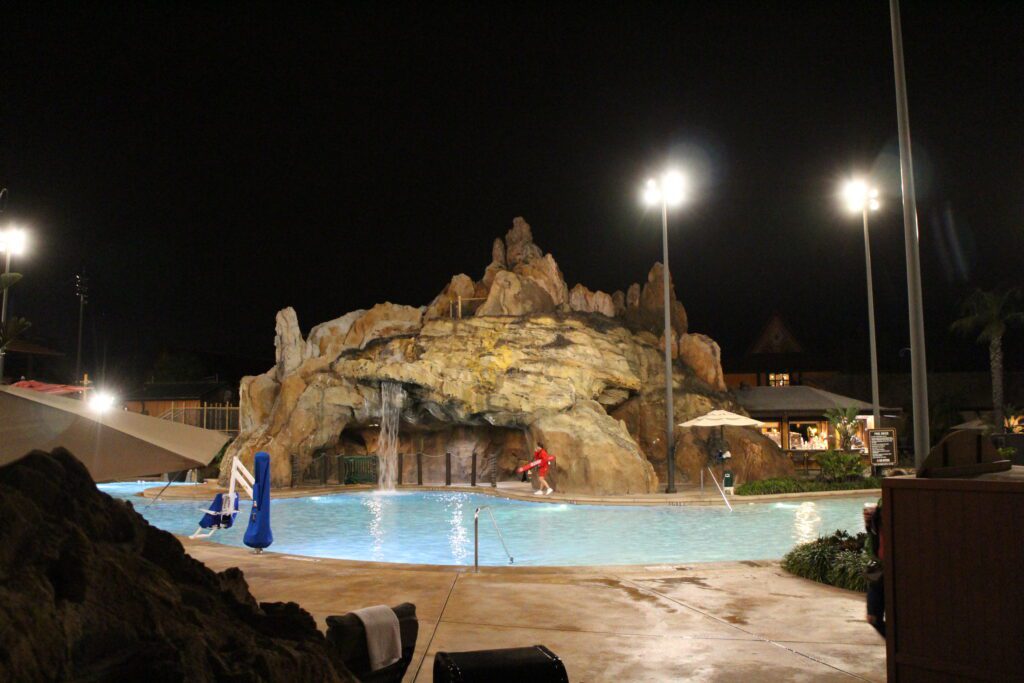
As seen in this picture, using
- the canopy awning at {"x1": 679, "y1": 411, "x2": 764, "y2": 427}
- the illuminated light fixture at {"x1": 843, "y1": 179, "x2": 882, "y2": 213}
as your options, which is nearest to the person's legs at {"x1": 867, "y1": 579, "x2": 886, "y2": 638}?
the canopy awning at {"x1": 679, "y1": 411, "x2": 764, "y2": 427}

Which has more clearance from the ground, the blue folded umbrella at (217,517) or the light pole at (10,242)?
the light pole at (10,242)

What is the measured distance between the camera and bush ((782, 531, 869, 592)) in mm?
9391

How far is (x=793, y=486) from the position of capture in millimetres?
23609

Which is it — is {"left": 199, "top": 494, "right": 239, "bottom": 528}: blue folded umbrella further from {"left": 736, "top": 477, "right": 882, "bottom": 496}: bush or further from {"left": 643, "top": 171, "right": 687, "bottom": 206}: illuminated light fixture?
{"left": 643, "top": 171, "right": 687, "bottom": 206}: illuminated light fixture

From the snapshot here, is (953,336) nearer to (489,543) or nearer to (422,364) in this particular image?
(422,364)

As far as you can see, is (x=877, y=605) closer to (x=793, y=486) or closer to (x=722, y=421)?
(x=722, y=421)

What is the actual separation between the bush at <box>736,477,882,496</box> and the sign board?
0.82m

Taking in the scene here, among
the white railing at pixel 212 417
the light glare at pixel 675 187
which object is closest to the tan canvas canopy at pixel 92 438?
the light glare at pixel 675 187

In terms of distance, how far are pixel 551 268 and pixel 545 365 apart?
23.9 feet

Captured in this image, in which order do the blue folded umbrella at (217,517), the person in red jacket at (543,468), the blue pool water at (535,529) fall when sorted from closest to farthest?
the blue folded umbrella at (217,517), the blue pool water at (535,529), the person in red jacket at (543,468)

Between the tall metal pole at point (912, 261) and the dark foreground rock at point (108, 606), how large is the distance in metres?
8.17

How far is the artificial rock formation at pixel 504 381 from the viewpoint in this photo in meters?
26.4

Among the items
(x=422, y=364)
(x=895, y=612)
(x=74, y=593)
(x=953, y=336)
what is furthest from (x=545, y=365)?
(x=953, y=336)

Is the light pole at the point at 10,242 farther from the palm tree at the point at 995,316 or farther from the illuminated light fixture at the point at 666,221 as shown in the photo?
the palm tree at the point at 995,316
